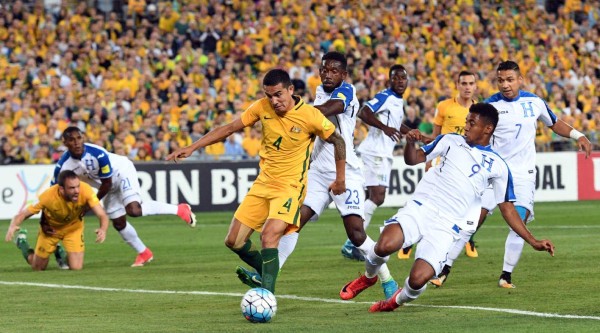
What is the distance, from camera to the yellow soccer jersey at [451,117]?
16453 millimetres

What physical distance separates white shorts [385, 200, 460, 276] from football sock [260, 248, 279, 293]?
1028 mm

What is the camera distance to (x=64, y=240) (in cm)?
1641

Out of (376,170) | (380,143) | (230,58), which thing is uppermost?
(230,58)

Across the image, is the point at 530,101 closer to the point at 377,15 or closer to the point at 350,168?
the point at 350,168

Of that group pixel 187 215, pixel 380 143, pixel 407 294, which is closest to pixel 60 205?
pixel 187 215

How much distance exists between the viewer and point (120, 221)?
17.0m

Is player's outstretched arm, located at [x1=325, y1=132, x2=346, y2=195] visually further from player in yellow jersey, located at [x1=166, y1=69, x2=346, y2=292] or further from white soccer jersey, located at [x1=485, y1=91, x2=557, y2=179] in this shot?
white soccer jersey, located at [x1=485, y1=91, x2=557, y2=179]

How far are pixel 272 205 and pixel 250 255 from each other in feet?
2.50

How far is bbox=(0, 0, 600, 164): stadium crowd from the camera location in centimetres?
2673

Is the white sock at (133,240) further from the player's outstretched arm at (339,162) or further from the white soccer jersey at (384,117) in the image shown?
the player's outstretched arm at (339,162)

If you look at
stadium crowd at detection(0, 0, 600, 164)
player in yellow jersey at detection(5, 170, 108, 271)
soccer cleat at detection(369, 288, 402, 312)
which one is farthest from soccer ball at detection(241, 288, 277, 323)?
stadium crowd at detection(0, 0, 600, 164)

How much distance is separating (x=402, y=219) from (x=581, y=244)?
24.5ft

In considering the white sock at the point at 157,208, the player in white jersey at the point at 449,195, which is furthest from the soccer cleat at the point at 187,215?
the player in white jersey at the point at 449,195

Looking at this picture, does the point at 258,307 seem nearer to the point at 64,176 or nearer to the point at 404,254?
the point at 64,176
